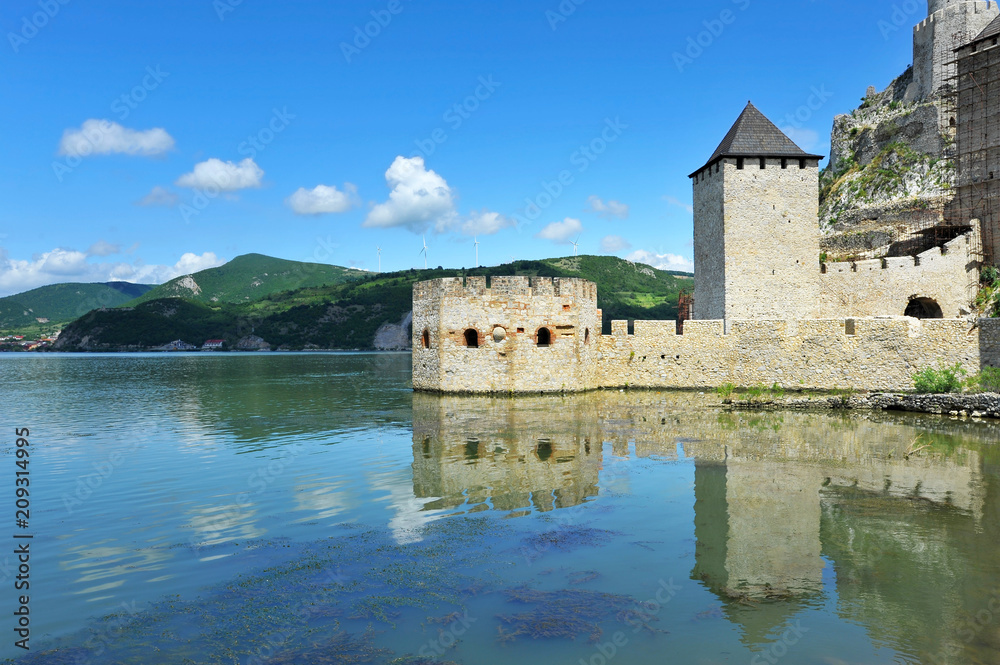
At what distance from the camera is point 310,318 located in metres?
107

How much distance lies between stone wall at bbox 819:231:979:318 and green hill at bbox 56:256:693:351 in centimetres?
6285

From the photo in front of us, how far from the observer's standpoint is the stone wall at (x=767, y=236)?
23703 mm

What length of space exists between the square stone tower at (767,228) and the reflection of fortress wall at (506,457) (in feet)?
34.9

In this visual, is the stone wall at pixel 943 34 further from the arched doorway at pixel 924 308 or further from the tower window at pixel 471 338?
the tower window at pixel 471 338

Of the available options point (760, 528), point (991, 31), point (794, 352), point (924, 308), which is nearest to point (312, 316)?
point (924, 308)

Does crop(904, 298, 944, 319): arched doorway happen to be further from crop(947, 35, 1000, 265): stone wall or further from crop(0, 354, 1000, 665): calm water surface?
crop(0, 354, 1000, 665): calm water surface

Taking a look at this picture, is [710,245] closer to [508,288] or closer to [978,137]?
[508,288]

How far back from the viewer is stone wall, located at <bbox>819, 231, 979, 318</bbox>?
996 inches

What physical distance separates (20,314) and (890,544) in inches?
9218

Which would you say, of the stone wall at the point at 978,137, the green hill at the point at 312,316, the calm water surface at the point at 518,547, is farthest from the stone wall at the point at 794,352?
the green hill at the point at 312,316

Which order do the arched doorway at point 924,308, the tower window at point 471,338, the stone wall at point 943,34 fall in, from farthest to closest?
the stone wall at point 943,34 < the arched doorway at point 924,308 < the tower window at point 471,338

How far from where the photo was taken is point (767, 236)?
23.8 metres

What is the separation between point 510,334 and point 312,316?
91.8m

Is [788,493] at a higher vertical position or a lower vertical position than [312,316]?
lower
